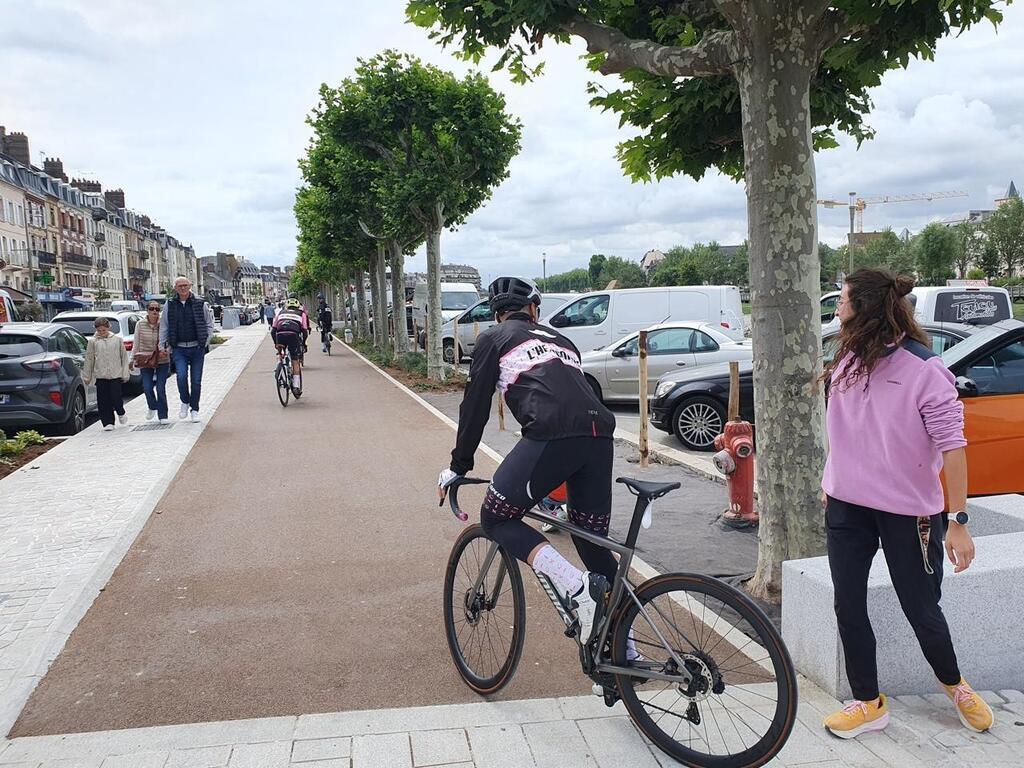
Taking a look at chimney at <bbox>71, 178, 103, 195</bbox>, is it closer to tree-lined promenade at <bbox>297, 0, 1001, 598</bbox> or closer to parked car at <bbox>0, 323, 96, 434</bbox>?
parked car at <bbox>0, 323, 96, 434</bbox>

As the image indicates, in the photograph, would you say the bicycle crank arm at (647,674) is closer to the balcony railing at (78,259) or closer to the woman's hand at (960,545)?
the woman's hand at (960,545)

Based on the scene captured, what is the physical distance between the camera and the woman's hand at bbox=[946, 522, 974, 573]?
300 cm

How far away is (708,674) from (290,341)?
1251 centimetres

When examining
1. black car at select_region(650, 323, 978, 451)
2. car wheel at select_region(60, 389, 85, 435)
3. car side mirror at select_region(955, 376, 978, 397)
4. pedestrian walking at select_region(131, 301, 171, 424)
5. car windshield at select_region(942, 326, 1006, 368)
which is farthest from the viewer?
car wheel at select_region(60, 389, 85, 435)

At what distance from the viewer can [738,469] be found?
6.28 meters

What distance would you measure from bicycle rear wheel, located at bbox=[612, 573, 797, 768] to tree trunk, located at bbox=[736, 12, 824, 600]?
5.43 ft

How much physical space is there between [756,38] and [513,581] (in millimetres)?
3070

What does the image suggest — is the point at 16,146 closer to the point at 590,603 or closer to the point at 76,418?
the point at 76,418

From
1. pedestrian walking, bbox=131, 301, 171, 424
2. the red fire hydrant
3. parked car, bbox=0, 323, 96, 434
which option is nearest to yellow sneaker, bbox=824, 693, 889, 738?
the red fire hydrant

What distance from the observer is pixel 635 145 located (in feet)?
21.6

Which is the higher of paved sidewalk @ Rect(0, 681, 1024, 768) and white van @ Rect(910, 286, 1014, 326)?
white van @ Rect(910, 286, 1014, 326)

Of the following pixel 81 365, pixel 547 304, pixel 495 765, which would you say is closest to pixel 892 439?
pixel 495 765

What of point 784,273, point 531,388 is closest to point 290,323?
point 784,273

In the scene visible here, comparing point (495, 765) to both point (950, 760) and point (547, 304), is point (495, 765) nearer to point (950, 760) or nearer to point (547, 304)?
point (950, 760)
